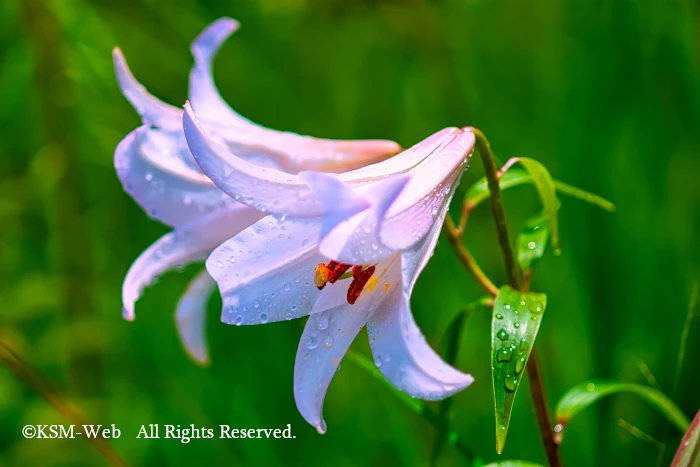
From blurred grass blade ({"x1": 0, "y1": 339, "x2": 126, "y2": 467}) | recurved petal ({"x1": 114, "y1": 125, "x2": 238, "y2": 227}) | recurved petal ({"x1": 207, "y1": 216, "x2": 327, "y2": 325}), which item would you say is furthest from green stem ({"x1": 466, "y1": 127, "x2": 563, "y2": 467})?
blurred grass blade ({"x1": 0, "y1": 339, "x2": 126, "y2": 467})

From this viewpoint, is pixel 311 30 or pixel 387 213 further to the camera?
pixel 311 30

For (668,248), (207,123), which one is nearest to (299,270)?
(207,123)

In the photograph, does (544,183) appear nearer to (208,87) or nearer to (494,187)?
(494,187)

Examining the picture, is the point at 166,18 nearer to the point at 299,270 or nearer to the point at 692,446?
the point at 299,270

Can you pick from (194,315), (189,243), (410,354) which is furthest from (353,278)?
(194,315)

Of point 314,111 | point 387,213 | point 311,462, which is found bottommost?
point 311,462

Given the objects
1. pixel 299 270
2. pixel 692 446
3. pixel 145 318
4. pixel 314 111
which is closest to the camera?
pixel 692 446

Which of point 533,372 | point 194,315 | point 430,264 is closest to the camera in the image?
point 533,372
